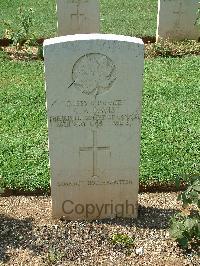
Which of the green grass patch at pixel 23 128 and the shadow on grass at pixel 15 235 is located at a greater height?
the green grass patch at pixel 23 128

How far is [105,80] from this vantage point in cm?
403

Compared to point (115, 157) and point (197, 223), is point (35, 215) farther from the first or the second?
point (197, 223)

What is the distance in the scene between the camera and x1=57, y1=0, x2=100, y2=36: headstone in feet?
31.2

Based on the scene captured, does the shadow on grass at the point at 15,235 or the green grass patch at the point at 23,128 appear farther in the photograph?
the green grass patch at the point at 23,128

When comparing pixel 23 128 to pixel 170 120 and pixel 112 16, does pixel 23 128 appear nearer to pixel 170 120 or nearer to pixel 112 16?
pixel 170 120

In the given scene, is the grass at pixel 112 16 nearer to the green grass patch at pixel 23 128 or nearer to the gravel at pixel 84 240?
the green grass patch at pixel 23 128

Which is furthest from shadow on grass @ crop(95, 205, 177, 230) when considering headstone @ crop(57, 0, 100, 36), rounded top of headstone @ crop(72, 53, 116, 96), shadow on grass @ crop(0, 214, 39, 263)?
headstone @ crop(57, 0, 100, 36)

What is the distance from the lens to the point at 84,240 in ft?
14.3

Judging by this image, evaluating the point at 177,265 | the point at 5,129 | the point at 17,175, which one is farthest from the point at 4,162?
the point at 177,265

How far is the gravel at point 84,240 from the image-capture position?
4184 millimetres

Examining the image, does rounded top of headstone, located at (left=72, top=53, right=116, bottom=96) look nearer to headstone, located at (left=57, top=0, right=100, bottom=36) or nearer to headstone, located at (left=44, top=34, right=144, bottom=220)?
headstone, located at (left=44, top=34, right=144, bottom=220)

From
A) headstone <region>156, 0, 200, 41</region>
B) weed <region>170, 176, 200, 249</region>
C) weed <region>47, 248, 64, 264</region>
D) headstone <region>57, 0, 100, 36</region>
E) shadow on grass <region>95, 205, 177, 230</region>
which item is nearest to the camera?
weed <region>170, 176, 200, 249</region>

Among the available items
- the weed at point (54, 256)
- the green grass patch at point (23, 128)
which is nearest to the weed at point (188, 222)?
the weed at point (54, 256)

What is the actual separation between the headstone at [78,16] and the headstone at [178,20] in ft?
4.58
